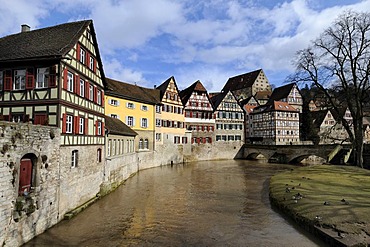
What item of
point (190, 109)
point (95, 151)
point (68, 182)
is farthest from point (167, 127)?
point (68, 182)

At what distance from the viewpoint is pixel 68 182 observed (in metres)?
12.5

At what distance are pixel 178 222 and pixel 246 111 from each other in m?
45.0

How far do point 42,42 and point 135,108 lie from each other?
17.8 metres

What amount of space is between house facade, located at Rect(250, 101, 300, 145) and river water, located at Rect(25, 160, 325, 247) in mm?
31156

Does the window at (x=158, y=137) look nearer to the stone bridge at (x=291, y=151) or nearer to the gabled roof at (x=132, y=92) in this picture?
the gabled roof at (x=132, y=92)

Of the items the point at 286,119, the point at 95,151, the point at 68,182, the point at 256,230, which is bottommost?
the point at 256,230

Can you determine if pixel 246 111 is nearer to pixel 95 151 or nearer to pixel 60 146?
pixel 95 151

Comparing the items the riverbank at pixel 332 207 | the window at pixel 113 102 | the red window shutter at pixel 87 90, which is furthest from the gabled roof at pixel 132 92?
the riverbank at pixel 332 207

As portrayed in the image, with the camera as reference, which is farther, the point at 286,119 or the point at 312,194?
the point at 286,119

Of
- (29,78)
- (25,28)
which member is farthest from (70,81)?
(25,28)

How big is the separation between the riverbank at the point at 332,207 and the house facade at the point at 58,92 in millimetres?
10547

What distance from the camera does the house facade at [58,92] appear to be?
473 inches

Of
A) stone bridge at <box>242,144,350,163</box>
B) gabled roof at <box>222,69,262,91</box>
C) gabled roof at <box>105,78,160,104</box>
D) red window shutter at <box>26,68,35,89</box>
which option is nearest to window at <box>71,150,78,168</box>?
red window shutter at <box>26,68,35,89</box>

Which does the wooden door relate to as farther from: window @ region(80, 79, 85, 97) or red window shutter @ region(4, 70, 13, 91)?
window @ region(80, 79, 85, 97)
